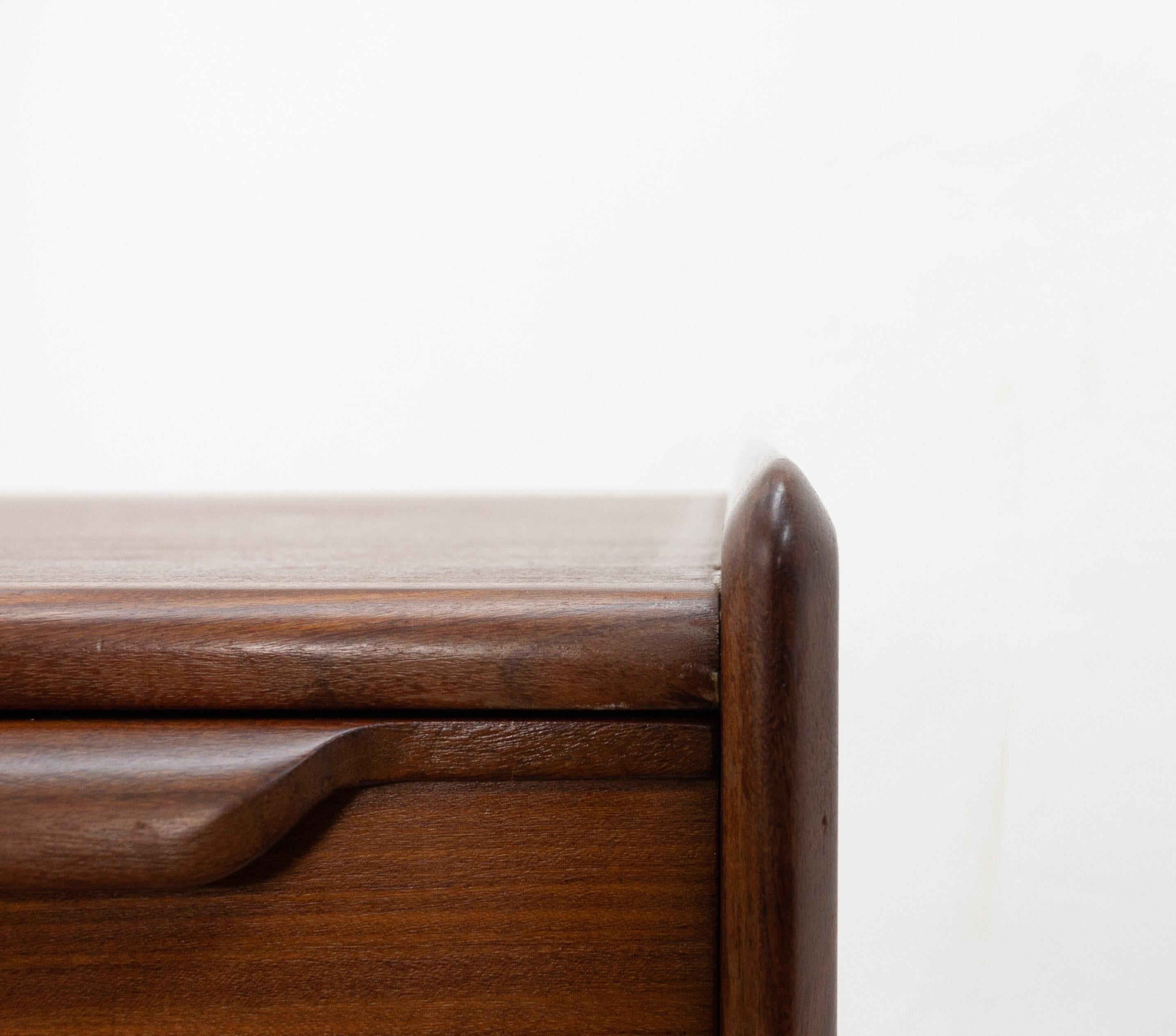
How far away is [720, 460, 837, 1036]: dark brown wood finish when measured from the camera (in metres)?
0.16

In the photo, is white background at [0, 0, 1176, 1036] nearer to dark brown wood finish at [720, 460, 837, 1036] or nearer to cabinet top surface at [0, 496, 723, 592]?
cabinet top surface at [0, 496, 723, 592]

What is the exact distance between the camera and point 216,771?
167mm

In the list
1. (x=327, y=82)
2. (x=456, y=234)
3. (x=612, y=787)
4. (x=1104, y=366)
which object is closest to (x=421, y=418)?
(x=456, y=234)

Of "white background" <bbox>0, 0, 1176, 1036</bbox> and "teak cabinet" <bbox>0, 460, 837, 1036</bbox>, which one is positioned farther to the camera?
"white background" <bbox>0, 0, 1176, 1036</bbox>

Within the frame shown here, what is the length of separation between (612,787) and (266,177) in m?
0.69

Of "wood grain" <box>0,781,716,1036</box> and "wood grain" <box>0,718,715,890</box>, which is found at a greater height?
"wood grain" <box>0,718,715,890</box>

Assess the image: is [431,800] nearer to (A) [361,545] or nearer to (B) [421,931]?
(B) [421,931]

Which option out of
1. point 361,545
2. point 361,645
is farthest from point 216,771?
point 361,545

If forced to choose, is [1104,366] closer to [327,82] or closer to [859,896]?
[859,896]

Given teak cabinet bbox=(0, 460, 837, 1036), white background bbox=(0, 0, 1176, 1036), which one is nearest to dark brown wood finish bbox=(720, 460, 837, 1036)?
teak cabinet bbox=(0, 460, 837, 1036)

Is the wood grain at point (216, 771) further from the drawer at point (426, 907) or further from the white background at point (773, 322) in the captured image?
the white background at point (773, 322)

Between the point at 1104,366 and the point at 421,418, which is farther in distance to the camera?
the point at 421,418

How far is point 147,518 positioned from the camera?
46cm

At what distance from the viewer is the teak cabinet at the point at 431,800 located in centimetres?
16
